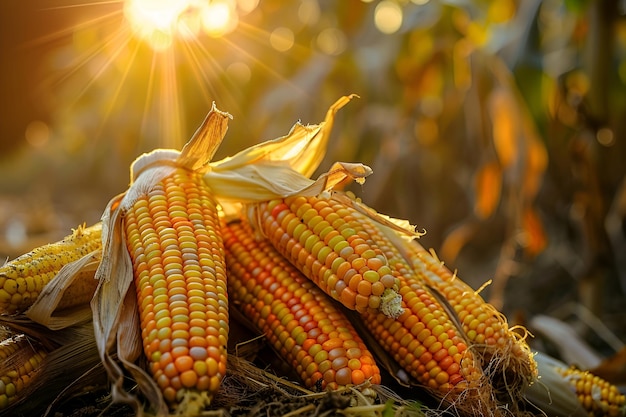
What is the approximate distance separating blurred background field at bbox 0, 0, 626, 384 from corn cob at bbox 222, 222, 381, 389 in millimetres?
1400

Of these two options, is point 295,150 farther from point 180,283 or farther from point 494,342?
point 494,342

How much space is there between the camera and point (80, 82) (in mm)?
9906

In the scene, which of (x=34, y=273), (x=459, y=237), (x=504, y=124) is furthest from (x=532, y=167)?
(x=34, y=273)

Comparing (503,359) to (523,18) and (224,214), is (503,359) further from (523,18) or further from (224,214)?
(523,18)

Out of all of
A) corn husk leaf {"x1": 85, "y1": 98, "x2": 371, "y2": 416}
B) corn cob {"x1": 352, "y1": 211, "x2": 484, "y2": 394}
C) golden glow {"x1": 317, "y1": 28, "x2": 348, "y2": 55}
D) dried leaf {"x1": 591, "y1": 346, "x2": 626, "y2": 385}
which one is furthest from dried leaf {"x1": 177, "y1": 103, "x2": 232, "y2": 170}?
golden glow {"x1": 317, "y1": 28, "x2": 348, "y2": 55}

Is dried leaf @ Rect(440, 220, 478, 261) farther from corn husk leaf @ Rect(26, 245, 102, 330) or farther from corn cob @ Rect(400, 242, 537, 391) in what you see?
corn husk leaf @ Rect(26, 245, 102, 330)

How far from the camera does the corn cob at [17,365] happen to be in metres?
1.49

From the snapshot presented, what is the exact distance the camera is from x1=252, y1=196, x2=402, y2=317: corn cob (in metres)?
1.46

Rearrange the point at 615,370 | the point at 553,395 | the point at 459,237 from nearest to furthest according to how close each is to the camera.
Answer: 1. the point at 553,395
2. the point at 615,370
3. the point at 459,237

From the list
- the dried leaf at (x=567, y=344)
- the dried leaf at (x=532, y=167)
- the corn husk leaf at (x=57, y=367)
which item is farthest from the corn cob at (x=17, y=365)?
the dried leaf at (x=532, y=167)

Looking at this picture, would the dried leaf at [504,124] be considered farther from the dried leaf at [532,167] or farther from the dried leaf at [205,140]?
the dried leaf at [205,140]

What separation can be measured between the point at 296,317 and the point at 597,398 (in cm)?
108

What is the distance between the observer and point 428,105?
562cm

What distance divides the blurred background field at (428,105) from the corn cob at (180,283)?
1765 millimetres
